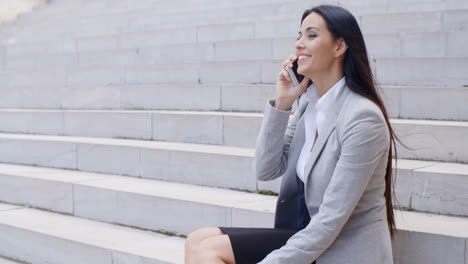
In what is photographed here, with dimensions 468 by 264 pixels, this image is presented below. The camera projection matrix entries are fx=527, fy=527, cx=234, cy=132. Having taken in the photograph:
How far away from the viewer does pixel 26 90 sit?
666 centimetres

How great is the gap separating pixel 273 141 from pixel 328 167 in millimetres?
483

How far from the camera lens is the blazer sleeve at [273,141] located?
2568 mm

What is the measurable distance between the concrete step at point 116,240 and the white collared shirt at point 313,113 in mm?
757

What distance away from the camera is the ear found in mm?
2227

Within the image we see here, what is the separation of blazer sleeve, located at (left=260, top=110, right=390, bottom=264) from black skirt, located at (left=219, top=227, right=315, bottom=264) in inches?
8.5

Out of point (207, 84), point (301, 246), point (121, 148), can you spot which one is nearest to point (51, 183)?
point (121, 148)

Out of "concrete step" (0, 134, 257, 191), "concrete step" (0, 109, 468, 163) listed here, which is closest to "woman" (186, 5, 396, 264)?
"concrete step" (0, 109, 468, 163)

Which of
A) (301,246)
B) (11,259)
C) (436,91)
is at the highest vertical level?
(436,91)

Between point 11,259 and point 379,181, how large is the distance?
3.28 m

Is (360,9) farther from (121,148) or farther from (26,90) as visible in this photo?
(26,90)

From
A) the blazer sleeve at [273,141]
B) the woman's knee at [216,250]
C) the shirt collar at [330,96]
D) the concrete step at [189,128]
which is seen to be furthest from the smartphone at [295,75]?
the concrete step at [189,128]

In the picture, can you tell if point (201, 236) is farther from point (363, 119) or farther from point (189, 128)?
point (189, 128)

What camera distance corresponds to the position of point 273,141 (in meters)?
2.58

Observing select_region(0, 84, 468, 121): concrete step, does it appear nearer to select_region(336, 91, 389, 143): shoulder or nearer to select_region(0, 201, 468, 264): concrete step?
select_region(0, 201, 468, 264): concrete step
